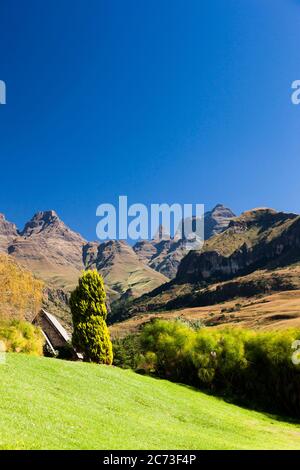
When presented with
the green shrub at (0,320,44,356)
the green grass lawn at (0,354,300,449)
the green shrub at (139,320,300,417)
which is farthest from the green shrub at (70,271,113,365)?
the green shrub at (139,320,300,417)

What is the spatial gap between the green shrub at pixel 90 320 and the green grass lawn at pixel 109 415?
3.46 meters

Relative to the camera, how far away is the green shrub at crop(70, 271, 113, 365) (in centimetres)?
3544

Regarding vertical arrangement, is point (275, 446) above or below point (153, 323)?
below

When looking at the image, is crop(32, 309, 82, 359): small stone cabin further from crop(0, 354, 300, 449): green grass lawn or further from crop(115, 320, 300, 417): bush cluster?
crop(0, 354, 300, 449): green grass lawn

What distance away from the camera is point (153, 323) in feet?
160

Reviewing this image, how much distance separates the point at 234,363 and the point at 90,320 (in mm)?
16756

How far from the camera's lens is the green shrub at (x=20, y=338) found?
109 feet

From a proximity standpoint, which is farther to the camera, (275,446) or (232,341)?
(232,341)
